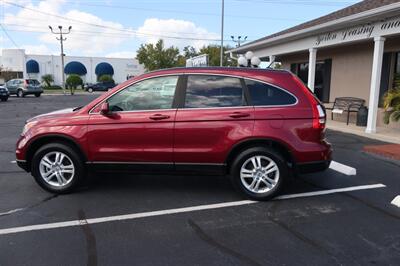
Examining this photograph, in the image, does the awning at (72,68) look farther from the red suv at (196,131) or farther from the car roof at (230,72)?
the car roof at (230,72)

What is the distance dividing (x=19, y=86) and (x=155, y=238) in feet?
112

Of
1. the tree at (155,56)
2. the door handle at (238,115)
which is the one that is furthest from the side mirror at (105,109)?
the tree at (155,56)

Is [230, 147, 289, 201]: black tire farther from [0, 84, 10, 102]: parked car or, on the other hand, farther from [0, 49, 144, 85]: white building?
[0, 49, 144, 85]: white building

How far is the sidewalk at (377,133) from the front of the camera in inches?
385

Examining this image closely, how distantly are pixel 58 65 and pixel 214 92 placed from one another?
6118cm

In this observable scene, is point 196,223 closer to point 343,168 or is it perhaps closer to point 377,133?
point 343,168

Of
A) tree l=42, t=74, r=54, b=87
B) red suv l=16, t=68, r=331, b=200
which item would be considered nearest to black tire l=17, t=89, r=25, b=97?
tree l=42, t=74, r=54, b=87

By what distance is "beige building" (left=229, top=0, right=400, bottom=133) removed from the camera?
10.1 m

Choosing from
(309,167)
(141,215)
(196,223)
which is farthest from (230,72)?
(141,215)

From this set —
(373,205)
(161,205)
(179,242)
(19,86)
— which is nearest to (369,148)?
(373,205)

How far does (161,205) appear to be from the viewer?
15.5ft

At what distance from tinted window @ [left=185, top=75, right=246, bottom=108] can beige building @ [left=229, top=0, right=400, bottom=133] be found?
6.16 m

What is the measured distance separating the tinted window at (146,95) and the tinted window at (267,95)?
42.5 inches

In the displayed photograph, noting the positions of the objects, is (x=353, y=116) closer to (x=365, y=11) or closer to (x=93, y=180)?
(x=365, y=11)
